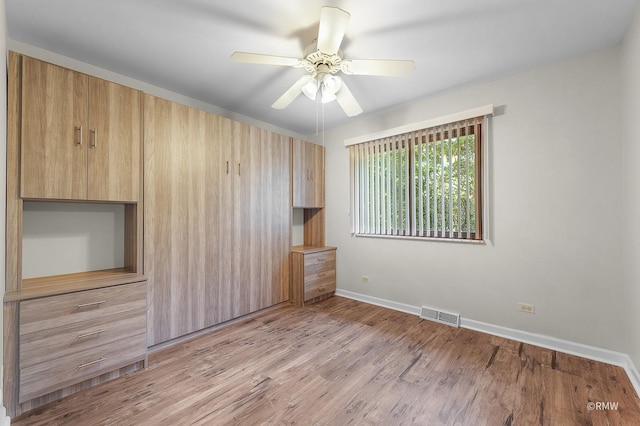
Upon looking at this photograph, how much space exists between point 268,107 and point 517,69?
2.66 meters

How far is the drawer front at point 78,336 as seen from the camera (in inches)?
65.7

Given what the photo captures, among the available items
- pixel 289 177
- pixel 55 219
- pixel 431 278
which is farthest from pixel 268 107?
pixel 431 278

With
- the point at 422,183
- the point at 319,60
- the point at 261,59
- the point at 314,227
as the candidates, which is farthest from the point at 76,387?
the point at 422,183

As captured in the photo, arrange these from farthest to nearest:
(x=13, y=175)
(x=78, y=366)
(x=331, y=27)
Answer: (x=78, y=366), (x=13, y=175), (x=331, y=27)

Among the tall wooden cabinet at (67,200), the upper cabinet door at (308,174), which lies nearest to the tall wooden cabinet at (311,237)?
the upper cabinet door at (308,174)

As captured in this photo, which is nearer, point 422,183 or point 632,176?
point 632,176

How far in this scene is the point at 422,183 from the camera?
3.22m

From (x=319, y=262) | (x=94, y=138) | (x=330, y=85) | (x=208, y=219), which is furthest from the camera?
(x=319, y=262)

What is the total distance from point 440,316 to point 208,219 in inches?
109

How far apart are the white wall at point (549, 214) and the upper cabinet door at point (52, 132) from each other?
9.69 feet

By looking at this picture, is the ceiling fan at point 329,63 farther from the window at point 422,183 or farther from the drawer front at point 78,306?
the drawer front at point 78,306

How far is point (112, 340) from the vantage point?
1975 millimetres

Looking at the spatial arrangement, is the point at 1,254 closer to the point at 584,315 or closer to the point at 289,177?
the point at 289,177

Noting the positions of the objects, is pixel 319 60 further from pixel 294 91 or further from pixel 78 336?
pixel 78 336
